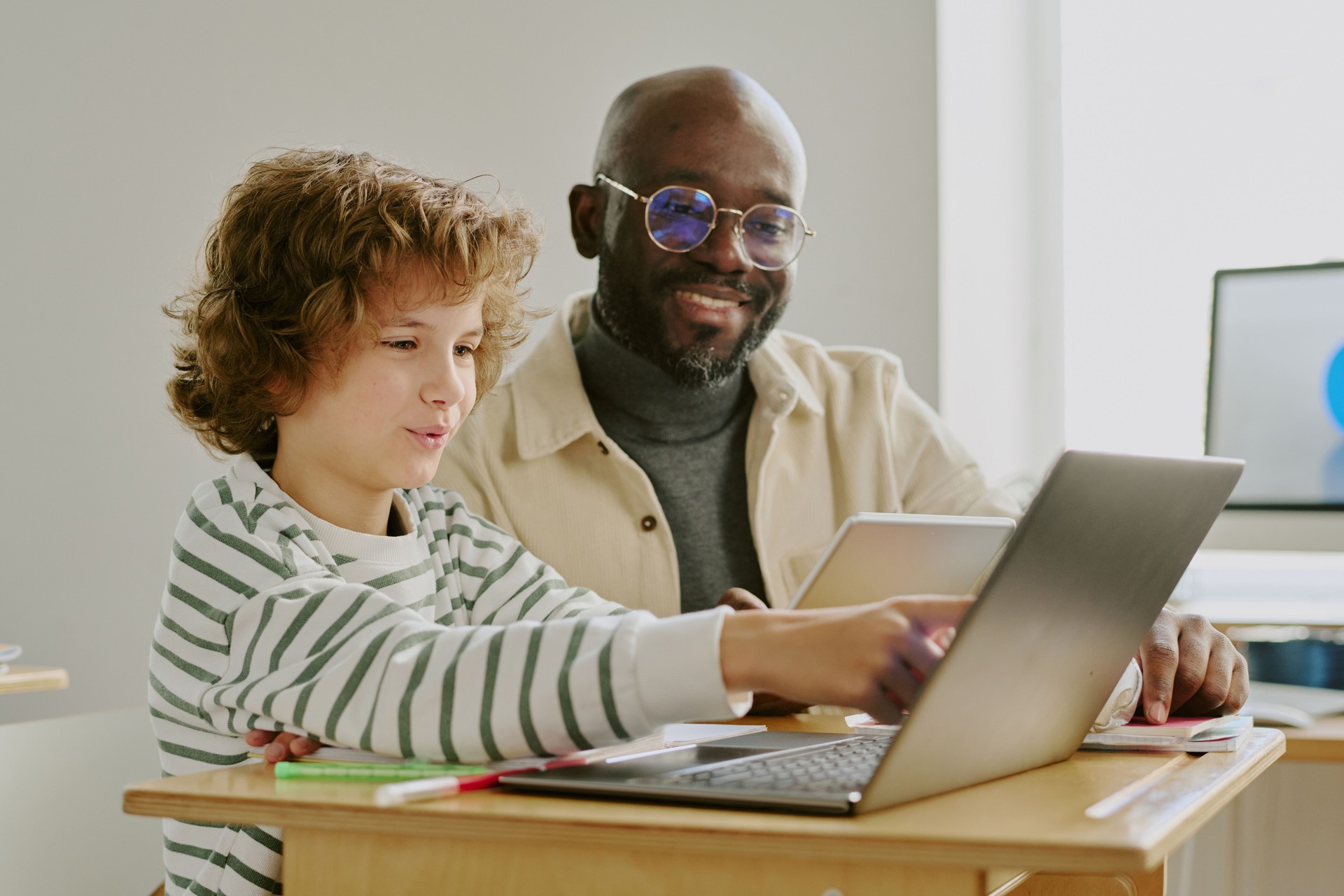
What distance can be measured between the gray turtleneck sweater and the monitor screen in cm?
88

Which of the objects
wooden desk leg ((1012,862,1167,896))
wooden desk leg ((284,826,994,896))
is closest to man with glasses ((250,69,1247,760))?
wooden desk leg ((1012,862,1167,896))

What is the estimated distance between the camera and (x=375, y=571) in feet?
3.45

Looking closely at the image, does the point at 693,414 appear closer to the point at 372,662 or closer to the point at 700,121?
the point at 700,121

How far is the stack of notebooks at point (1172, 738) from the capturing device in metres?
0.94

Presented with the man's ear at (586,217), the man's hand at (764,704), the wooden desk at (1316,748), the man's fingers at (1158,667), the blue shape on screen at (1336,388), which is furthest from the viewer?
the blue shape on screen at (1336,388)

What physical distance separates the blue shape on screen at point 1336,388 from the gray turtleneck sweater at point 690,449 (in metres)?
0.97

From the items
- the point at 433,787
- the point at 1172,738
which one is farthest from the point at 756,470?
the point at 433,787

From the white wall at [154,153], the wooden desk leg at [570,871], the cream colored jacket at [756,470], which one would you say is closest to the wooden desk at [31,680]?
the white wall at [154,153]

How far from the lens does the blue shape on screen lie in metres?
2.11

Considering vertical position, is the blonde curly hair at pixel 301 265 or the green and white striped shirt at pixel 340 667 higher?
the blonde curly hair at pixel 301 265

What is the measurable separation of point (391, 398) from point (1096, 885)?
2.36 feet

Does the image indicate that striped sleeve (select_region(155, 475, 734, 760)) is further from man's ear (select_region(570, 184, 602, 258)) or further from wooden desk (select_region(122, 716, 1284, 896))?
man's ear (select_region(570, 184, 602, 258))

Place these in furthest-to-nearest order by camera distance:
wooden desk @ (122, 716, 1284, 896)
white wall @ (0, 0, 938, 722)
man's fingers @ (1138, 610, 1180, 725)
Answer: white wall @ (0, 0, 938, 722)
man's fingers @ (1138, 610, 1180, 725)
wooden desk @ (122, 716, 1284, 896)

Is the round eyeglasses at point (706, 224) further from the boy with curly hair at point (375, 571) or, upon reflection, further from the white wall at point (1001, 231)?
the white wall at point (1001, 231)
